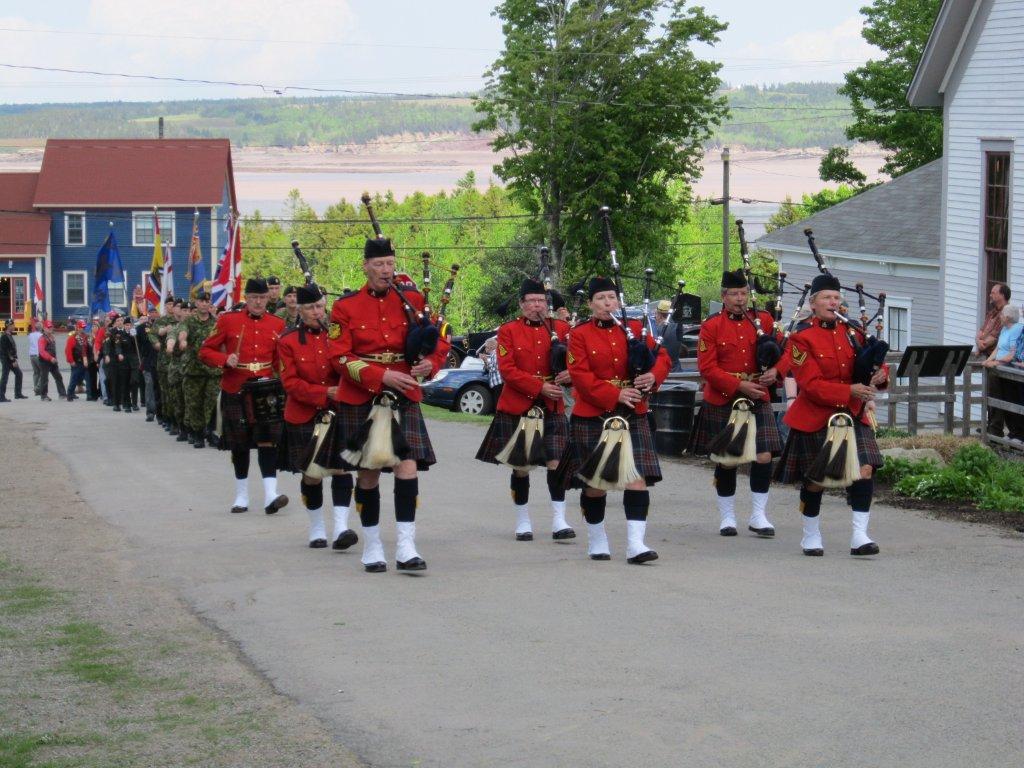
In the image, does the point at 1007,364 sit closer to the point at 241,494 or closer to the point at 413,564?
the point at 241,494

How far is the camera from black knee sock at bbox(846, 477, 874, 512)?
33.8ft

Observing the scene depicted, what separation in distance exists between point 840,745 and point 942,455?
9.01 m

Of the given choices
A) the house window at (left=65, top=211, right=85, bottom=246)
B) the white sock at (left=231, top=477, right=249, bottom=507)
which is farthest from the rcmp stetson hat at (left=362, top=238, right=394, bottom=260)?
the house window at (left=65, top=211, right=85, bottom=246)

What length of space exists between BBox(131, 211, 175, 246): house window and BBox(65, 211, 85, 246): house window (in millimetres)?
2184

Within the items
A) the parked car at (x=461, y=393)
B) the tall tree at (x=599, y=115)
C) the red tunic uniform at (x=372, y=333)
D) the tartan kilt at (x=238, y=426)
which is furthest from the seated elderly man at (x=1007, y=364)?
the tall tree at (x=599, y=115)

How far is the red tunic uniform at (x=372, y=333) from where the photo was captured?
9617 mm

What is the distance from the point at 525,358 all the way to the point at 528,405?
1.20 feet

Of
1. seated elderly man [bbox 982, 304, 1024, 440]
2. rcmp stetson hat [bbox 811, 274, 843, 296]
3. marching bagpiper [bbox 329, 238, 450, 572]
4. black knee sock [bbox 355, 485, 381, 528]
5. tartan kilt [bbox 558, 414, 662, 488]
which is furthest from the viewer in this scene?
seated elderly man [bbox 982, 304, 1024, 440]

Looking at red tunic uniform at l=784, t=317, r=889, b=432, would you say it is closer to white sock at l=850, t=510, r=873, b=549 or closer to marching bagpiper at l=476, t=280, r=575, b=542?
white sock at l=850, t=510, r=873, b=549

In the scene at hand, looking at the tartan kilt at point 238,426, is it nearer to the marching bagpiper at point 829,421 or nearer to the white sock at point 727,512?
the white sock at point 727,512

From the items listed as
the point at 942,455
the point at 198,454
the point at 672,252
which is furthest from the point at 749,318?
the point at 672,252

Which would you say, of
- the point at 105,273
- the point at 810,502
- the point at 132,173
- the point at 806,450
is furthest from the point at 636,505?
the point at 132,173

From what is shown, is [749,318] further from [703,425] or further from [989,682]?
[989,682]

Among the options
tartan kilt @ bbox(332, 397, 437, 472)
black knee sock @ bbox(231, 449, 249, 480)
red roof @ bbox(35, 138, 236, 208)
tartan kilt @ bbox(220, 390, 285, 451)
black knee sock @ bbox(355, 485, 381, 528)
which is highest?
red roof @ bbox(35, 138, 236, 208)
